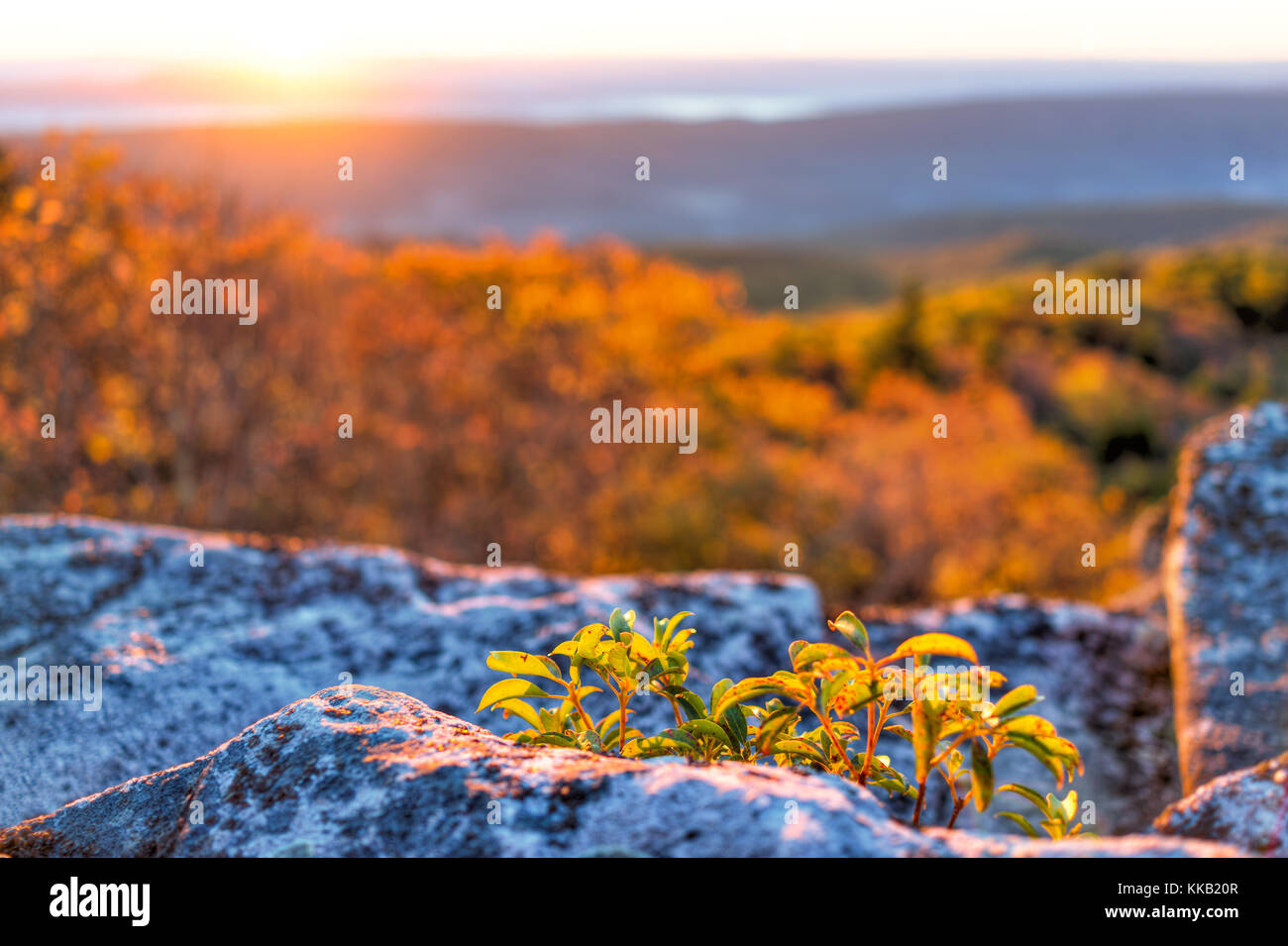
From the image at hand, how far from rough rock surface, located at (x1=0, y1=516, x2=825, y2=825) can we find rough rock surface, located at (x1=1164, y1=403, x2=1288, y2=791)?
122 centimetres

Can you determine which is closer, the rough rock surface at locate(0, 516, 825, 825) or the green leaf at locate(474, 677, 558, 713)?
the green leaf at locate(474, 677, 558, 713)

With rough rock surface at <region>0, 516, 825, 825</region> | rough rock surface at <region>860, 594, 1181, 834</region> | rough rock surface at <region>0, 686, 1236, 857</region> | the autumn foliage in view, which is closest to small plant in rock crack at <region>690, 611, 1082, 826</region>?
rough rock surface at <region>0, 686, 1236, 857</region>

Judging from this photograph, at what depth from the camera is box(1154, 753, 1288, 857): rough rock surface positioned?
158cm

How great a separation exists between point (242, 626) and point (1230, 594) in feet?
10.5

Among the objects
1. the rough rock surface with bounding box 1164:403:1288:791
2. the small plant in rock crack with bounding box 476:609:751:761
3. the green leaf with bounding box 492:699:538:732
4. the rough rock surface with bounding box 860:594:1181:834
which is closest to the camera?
the small plant in rock crack with bounding box 476:609:751:761

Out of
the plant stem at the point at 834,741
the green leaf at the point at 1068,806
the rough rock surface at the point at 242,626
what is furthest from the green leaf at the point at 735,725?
the rough rock surface at the point at 242,626

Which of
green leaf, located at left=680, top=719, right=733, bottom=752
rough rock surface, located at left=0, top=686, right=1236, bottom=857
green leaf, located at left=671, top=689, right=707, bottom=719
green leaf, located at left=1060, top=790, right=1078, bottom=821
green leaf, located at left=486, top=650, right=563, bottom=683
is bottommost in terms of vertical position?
green leaf, located at left=1060, top=790, right=1078, bottom=821

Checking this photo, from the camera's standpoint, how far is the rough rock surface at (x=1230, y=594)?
280 centimetres

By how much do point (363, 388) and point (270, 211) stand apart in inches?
84.8

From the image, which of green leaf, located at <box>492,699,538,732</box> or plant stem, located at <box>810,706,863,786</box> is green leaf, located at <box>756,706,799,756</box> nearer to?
plant stem, located at <box>810,706,863,786</box>

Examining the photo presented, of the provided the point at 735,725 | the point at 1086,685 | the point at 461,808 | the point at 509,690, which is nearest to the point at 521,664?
the point at 509,690

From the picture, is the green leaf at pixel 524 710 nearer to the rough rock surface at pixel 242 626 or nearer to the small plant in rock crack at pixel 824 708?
the small plant in rock crack at pixel 824 708

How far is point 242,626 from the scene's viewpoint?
2.84 meters
